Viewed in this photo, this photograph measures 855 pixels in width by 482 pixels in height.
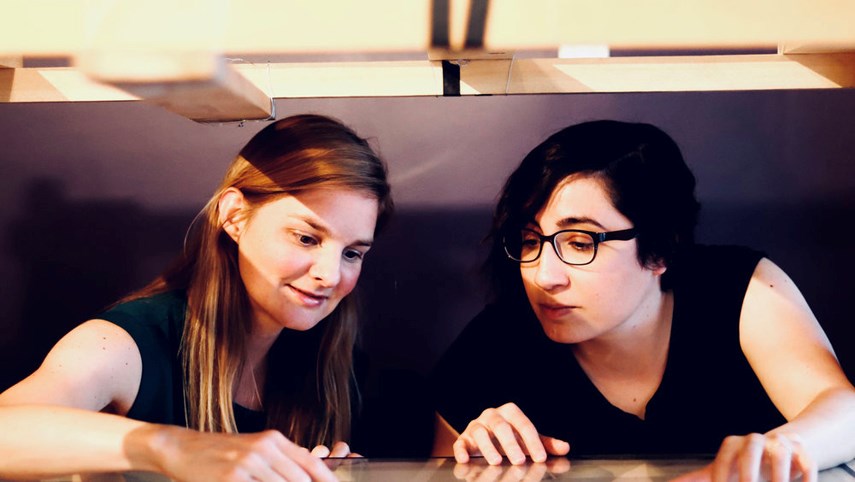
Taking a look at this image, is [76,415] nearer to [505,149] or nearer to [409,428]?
[409,428]

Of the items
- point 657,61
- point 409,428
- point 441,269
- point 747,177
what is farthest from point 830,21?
point 409,428

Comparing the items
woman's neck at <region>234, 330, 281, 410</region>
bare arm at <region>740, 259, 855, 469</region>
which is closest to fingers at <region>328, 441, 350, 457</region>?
woman's neck at <region>234, 330, 281, 410</region>

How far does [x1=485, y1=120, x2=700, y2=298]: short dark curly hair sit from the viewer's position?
99 cm

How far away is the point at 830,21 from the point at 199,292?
0.72 meters

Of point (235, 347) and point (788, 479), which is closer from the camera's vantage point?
point (788, 479)

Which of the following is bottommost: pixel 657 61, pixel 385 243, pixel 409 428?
pixel 409 428

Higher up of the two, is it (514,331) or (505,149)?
(505,149)

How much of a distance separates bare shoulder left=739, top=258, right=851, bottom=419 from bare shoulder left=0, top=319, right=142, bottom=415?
2.32 feet

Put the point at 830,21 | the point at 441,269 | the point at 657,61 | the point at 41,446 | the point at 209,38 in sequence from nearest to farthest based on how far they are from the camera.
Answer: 1. the point at 209,38
2. the point at 830,21
3. the point at 41,446
4. the point at 657,61
5. the point at 441,269

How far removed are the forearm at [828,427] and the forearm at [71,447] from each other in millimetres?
559

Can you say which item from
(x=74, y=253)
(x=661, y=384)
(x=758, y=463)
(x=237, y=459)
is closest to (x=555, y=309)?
(x=661, y=384)

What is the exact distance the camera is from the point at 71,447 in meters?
0.69

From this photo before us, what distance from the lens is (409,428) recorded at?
3.38 feet

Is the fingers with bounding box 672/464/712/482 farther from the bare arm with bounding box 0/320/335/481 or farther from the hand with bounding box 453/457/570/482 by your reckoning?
the bare arm with bounding box 0/320/335/481
